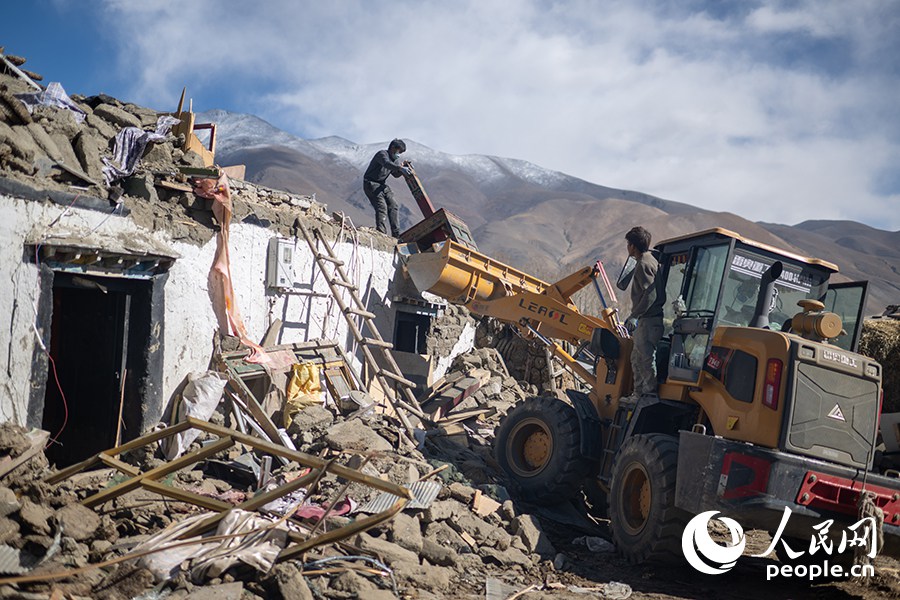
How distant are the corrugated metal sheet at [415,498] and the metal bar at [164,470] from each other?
1.71 meters

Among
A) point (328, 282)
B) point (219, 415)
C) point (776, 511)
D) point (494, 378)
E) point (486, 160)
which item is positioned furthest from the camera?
point (486, 160)

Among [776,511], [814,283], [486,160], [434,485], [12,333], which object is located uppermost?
[486,160]

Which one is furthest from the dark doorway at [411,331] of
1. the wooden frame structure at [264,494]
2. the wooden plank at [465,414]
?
the wooden frame structure at [264,494]

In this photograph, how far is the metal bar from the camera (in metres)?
4.16

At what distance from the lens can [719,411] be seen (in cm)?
566

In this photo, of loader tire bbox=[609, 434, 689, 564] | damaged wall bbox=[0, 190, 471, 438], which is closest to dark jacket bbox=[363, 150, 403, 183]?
damaged wall bbox=[0, 190, 471, 438]

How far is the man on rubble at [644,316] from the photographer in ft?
20.9

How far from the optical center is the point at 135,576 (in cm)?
372

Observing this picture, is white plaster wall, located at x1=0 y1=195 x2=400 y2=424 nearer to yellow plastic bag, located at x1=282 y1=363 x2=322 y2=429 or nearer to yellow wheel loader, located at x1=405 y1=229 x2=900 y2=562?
yellow plastic bag, located at x1=282 y1=363 x2=322 y2=429

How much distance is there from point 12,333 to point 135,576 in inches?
106

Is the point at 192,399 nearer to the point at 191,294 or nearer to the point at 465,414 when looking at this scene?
the point at 191,294

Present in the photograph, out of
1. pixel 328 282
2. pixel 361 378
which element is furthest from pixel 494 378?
pixel 328 282

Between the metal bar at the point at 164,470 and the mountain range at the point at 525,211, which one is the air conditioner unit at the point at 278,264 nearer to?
the metal bar at the point at 164,470

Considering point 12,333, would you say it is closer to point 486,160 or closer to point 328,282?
point 328,282
